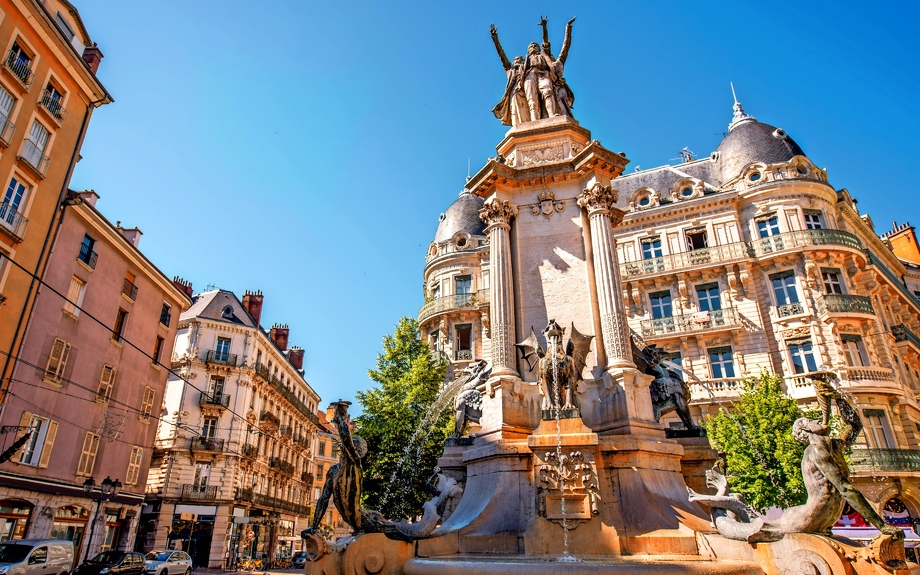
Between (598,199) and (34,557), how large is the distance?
17059mm

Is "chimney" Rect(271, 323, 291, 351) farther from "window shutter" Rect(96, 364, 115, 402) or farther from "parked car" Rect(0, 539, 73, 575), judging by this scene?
"parked car" Rect(0, 539, 73, 575)

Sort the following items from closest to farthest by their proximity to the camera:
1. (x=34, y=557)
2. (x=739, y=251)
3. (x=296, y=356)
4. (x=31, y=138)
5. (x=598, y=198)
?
1. (x=598, y=198)
2. (x=34, y=557)
3. (x=31, y=138)
4. (x=739, y=251)
5. (x=296, y=356)

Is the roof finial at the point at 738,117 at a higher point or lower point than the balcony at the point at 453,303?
higher

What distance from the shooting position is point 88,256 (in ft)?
84.4

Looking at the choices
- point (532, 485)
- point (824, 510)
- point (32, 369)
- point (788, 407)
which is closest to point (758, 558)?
point (824, 510)

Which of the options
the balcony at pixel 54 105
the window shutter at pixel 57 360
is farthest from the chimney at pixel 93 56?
the window shutter at pixel 57 360

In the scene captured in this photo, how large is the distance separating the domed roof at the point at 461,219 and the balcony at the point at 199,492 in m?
23.4

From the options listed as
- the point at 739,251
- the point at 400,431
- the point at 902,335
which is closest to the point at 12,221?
the point at 400,431

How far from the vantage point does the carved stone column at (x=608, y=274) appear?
9953 millimetres

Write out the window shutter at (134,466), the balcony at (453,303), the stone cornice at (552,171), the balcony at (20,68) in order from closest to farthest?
the stone cornice at (552,171) → the balcony at (20,68) → the window shutter at (134,466) → the balcony at (453,303)

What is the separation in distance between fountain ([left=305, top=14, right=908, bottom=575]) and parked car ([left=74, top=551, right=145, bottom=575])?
1487cm

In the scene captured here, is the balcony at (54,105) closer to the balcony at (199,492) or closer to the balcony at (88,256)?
the balcony at (88,256)

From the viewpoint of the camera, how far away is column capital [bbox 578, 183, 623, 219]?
11172 millimetres

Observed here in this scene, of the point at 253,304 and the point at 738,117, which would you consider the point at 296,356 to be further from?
the point at 738,117
